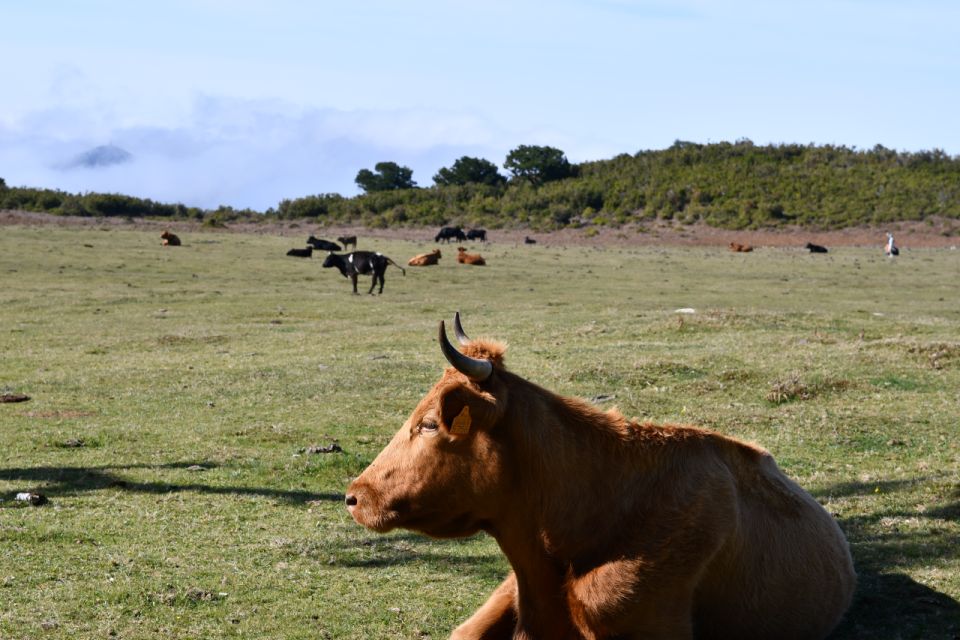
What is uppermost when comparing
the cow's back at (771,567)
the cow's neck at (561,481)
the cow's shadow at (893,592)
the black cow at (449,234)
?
the black cow at (449,234)

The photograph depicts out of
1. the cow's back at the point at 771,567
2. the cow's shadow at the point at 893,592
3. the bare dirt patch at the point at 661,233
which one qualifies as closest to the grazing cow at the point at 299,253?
the bare dirt patch at the point at 661,233

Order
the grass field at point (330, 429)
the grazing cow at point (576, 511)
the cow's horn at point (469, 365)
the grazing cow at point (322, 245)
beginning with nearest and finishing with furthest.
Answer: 1. the cow's horn at point (469, 365)
2. the grazing cow at point (576, 511)
3. the grass field at point (330, 429)
4. the grazing cow at point (322, 245)

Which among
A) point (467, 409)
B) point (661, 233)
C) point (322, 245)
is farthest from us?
point (661, 233)

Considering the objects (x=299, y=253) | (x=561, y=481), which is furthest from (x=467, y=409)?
(x=299, y=253)

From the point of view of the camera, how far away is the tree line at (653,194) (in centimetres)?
7769

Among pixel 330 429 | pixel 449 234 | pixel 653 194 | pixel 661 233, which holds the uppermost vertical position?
pixel 653 194

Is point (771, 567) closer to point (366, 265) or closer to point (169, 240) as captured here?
point (366, 265)

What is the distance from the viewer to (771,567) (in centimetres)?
612

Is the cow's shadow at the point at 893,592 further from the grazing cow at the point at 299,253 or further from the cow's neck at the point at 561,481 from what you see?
the grazing cow at the point at 299,253

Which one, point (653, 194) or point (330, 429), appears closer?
point (330, 429)

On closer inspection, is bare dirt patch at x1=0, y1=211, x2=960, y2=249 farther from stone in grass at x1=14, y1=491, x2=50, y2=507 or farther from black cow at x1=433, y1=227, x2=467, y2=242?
stone in grass at x1=14, y1=491, x2=50, y2=507

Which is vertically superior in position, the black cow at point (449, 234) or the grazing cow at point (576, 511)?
the black cow at point (449, 234)

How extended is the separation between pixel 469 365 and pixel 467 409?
355 mm

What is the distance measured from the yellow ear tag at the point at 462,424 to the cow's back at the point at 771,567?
1.46 m
